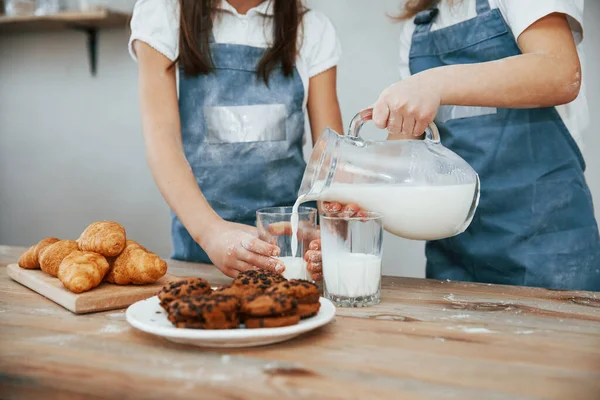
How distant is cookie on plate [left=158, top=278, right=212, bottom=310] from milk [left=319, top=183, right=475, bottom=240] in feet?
0.87

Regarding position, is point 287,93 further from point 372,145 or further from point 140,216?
point 140,216

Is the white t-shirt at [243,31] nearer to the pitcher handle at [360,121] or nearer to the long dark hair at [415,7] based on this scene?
the long dark hair at [415,7]

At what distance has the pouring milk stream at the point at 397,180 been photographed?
102 cm

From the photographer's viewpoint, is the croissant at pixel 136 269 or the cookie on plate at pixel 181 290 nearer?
the cookie on plate at pixel 181 290

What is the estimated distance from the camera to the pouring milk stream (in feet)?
3.35

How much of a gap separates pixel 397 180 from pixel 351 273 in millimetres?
177

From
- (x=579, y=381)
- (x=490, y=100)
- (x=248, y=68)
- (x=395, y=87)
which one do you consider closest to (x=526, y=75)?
(x=490, y=100)

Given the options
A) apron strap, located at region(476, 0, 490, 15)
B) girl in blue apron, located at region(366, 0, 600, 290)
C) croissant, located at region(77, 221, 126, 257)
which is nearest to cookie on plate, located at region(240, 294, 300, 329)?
croissant, located at region(77, 221, 126, 257)

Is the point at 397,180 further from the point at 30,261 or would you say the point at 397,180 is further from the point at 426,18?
the point at 30,261

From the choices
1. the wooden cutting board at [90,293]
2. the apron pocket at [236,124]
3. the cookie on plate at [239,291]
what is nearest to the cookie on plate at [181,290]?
the cookie on plate at [239,291]

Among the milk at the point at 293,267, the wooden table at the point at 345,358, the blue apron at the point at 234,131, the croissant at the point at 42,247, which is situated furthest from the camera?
the blue apron at the point at 234,131

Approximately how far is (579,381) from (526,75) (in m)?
0.63

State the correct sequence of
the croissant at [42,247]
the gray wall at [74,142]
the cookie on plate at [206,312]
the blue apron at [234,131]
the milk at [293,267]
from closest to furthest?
1. the cookie on plate at [206,312]
2. the milk at [293,267]
3. the croissant at [42,247]
4. the blue apron at [234,131]
5. the gray wall at [74,142]

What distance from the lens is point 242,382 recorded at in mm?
673
